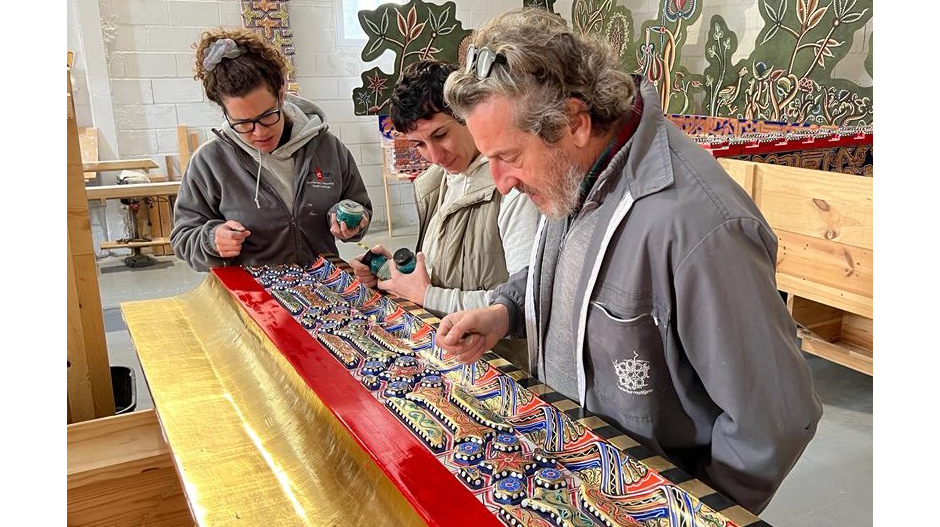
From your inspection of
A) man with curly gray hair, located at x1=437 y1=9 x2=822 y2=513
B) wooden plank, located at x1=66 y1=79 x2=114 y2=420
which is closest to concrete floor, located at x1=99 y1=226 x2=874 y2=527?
wooden plank, located at x1=66 y1=79 x2=114 y2=420

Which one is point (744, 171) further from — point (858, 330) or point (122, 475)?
point (122, 475)

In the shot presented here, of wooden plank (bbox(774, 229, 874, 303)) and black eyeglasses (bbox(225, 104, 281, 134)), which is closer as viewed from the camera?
black eyeglasses (bbox(225, 104, 281, 134))

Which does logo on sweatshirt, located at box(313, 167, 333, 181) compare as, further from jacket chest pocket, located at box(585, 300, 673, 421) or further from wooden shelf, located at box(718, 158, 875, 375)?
wooden shelf, located at box(718, 158, 875, 375)

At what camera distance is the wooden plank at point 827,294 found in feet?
10.5

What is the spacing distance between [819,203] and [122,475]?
299 centimetres

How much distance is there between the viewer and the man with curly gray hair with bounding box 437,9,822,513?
1219 mm

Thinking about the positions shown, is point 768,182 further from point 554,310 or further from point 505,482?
point 505,482

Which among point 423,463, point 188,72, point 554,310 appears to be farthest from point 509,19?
point 188,72

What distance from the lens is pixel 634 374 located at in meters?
1.36

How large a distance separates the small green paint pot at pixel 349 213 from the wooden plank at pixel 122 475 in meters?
0.89

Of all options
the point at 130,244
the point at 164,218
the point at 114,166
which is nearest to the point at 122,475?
the point at 114,166

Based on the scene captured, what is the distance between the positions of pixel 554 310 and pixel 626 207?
333 mm

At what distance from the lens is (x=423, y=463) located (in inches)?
49.0

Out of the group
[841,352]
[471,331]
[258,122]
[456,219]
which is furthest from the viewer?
[841,352]
